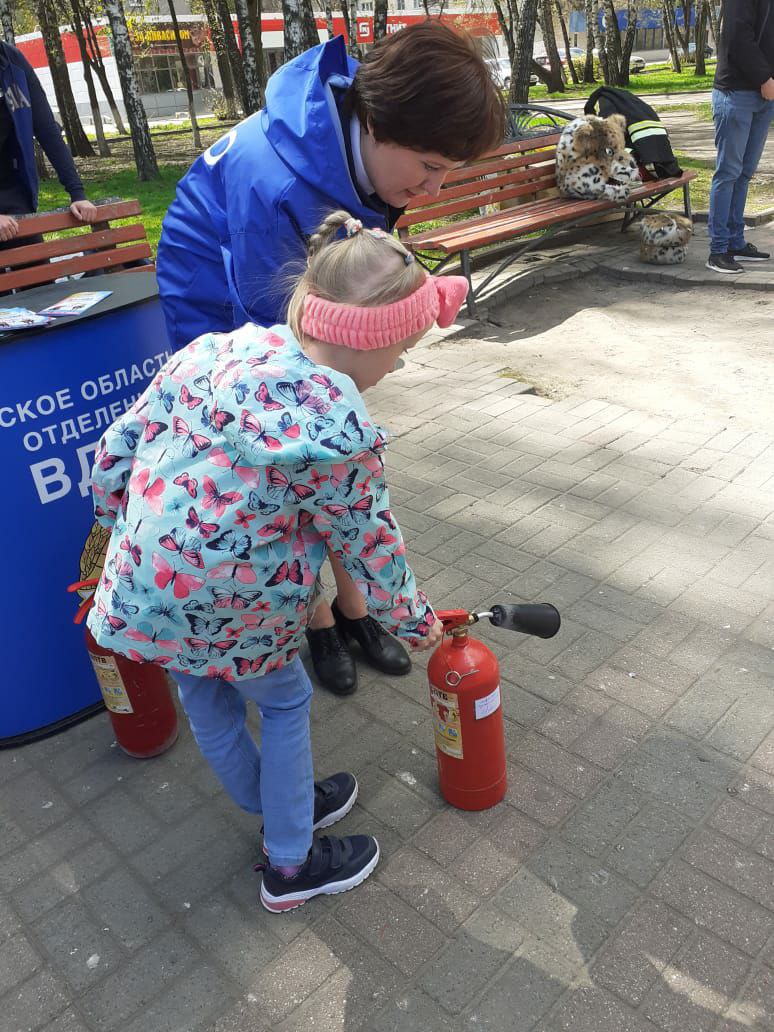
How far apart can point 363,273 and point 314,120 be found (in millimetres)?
592

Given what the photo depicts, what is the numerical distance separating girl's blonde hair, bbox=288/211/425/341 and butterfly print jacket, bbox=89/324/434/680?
0.11 m

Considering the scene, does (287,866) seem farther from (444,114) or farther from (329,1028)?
(444,114)

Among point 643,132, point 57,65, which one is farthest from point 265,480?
point 57,65

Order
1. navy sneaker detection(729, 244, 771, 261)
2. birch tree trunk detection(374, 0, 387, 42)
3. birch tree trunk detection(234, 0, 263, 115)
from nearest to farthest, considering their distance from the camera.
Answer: navy sneaker detection(729, 244, 771, 261) < birch tree trunk detection(374, 0, 387, 42) < birch tree trunk detection(234, 0, 263, 115)

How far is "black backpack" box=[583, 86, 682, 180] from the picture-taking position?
7242 millimetres

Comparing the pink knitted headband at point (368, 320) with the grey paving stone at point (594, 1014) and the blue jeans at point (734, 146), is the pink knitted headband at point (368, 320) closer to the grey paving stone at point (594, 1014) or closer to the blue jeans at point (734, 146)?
the grey paving stone at point (594, 1014)

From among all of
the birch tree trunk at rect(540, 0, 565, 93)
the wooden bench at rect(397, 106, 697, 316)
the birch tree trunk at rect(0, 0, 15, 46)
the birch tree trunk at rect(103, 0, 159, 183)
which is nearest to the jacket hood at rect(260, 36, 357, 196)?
the wooden bench at rect(397, 106, 697, 316)

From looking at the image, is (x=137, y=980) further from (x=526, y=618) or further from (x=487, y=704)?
(x=526, y=618)

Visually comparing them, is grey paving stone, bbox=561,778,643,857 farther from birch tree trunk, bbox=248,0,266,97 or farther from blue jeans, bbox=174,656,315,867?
birch tree trunk, bbox=248,0,266,97

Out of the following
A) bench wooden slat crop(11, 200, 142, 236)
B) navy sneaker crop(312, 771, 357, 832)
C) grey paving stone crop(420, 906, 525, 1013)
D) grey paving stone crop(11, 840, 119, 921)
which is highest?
bench wooden slat crop(11, 200, 142, 236)

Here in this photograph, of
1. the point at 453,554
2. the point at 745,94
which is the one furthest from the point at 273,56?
the point at 453,554

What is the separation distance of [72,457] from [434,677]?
46.7 inches

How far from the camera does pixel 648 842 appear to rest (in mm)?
2090

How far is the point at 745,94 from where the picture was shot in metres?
5.67
